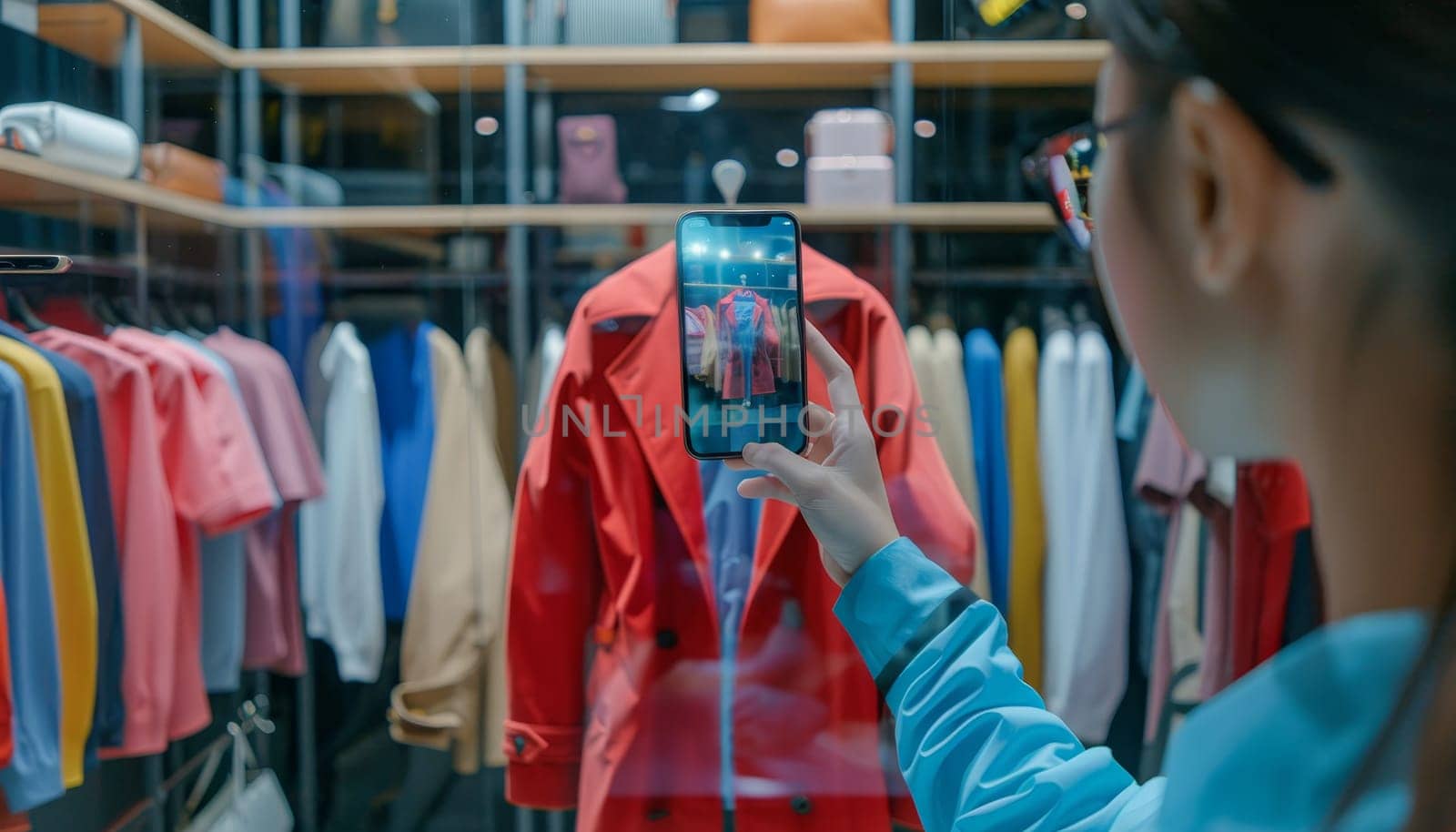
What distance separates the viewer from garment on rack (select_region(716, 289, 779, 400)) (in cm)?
67

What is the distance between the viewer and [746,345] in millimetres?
677

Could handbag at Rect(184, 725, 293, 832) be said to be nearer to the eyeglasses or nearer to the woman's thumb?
the woman's thumb

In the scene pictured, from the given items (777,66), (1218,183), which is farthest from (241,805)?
(1218,183)

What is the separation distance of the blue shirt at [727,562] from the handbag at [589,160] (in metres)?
0.33

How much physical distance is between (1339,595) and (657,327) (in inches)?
22.1

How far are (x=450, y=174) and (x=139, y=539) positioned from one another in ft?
1.80

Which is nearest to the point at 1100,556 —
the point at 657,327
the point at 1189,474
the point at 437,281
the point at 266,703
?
the point at 1189,474

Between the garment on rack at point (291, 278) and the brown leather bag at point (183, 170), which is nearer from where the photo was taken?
the brown leather bag at point (183, 170)

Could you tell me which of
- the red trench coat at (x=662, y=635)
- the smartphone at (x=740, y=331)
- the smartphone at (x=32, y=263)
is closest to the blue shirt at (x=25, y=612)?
the smartphone at (x=32, y=263)

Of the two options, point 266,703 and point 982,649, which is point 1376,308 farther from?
point 266,703

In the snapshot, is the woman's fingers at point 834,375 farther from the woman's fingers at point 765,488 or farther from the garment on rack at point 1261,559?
the garment on rack at point 1261,559

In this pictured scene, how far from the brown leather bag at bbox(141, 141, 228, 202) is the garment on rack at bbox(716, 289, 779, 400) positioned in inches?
30.8

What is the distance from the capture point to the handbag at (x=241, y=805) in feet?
3.92

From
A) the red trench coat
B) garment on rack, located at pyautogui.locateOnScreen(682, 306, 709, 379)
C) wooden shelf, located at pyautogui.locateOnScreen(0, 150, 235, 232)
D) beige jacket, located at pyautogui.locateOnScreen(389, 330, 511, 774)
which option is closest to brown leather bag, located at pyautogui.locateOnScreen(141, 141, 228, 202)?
wooden shelf, located at pyautogui.locateOnScreen(0, 150, 235, 232)
